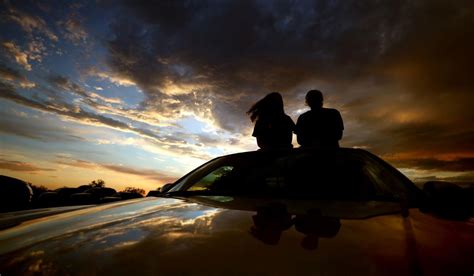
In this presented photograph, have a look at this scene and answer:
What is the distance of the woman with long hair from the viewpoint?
412cm

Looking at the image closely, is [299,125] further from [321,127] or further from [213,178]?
[213,178]

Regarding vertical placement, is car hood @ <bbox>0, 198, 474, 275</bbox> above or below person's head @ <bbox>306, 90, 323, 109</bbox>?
below

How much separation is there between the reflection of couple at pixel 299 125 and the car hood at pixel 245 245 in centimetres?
254

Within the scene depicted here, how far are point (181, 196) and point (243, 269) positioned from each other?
56.3 inches

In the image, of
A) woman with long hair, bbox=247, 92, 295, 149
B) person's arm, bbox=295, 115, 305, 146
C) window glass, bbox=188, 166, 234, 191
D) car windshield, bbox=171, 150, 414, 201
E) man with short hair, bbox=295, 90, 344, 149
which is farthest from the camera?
woman with long hair, bbox=247, 92, 295, 149

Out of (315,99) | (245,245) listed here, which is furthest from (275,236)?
(315,99)

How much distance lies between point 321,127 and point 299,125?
321mm

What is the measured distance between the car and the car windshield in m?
0.01

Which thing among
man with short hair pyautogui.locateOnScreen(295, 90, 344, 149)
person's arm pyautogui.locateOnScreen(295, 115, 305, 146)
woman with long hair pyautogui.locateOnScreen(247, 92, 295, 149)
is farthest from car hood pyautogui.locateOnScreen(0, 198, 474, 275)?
woman with long hair pyautogui.locateOnScreen(247, 92, 295, 149)

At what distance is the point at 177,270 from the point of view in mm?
738

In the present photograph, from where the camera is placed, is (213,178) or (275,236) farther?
(213,178)

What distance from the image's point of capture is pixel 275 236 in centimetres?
98

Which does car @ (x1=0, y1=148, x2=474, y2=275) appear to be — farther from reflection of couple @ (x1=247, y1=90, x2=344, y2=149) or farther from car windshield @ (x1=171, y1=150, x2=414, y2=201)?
reflection of couple @ (x1=247, y1=90, x2=344, y2=149)

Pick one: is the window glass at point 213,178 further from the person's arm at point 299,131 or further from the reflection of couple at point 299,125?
the person's arm at point 299,131
